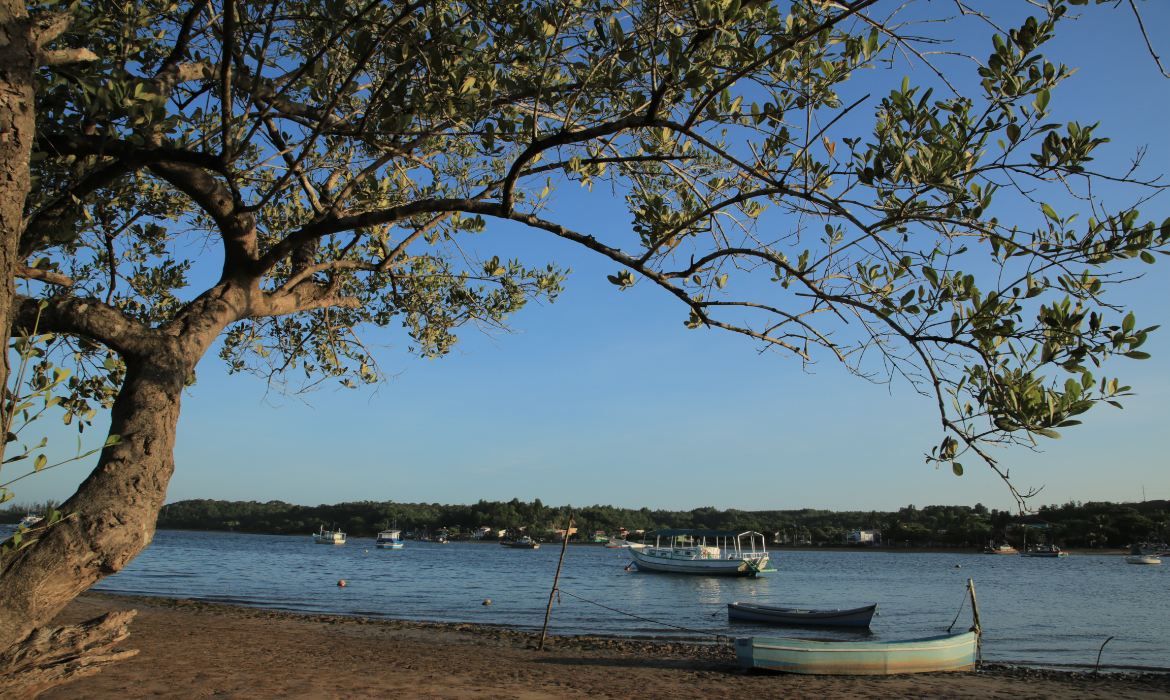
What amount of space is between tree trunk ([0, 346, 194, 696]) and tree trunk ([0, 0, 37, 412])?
656mm

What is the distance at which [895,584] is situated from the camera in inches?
1565

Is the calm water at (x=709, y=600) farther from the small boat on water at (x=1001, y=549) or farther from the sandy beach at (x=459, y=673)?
the small boat on water at (x=1001, y=549)

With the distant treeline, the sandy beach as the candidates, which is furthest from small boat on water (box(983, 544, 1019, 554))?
the sandy beach

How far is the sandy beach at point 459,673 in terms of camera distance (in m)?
7.89

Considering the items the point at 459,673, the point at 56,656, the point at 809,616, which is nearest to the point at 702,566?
the point at 809,616

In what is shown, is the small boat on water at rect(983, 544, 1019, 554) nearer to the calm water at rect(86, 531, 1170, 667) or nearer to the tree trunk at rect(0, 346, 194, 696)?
the calm water at rect(86, 531, 1170, 667)

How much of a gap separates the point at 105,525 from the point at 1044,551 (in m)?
107

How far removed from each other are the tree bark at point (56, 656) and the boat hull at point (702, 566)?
135ft

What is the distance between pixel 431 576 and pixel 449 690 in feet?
114

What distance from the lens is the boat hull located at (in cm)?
4109

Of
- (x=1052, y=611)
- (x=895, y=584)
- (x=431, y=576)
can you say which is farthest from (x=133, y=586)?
(x=895, y=584)

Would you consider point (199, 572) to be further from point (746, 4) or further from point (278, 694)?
point (746, 4)

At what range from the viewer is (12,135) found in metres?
2.06

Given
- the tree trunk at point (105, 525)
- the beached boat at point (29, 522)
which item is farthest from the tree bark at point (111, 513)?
the beached boat at point (29, 522)
